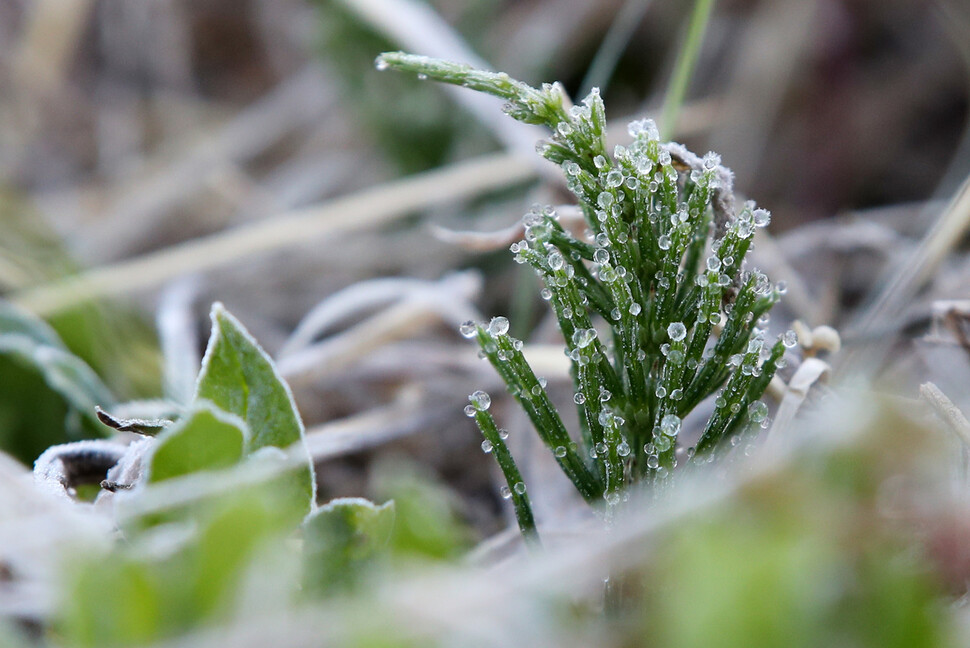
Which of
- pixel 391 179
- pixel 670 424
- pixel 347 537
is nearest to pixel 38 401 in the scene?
pixel 347 537

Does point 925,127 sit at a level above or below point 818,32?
below

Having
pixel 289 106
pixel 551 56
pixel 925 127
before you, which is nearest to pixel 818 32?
pixel 925 127

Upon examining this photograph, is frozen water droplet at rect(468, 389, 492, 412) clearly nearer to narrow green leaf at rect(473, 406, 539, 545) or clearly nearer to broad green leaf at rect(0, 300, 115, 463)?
narrow green leaf at rect(473, 406, 539, 545)

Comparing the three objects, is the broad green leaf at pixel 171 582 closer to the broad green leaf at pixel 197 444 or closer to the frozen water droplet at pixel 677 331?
the broad green leaf at pixel 197 444

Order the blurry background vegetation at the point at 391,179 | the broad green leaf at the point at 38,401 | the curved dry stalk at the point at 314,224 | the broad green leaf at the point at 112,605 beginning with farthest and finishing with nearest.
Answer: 1. the curved dry stalk at the point at 314,224
2. the blurry background vegetation at the point at 391,179
3. the broad green leaf at the point at 38,401
4. the broad green leaf at the point at 112,605

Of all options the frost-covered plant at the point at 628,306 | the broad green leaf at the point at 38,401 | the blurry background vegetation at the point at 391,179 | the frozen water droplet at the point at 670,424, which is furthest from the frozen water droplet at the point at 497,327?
the broad green leaf at the point at 38,401

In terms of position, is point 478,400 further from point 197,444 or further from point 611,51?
point 611,51

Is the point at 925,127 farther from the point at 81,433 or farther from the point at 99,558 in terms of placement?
the point at 99,558

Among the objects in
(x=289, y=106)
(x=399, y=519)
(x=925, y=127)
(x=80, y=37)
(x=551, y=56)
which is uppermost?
(x=80, y=37)
